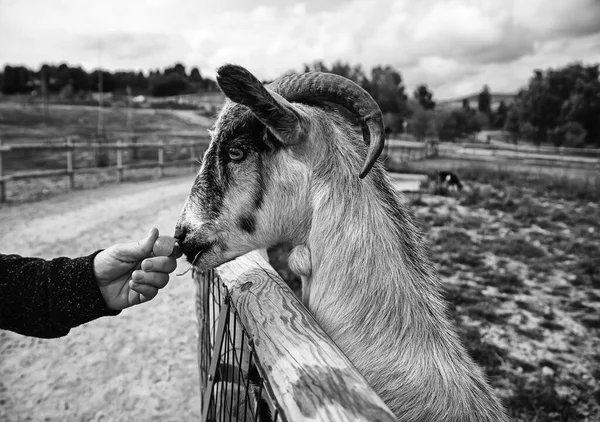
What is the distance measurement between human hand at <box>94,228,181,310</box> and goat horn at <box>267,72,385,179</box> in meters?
0.94

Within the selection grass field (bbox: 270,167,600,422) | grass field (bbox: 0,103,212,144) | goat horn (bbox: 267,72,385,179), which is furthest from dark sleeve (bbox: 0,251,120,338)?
grass field (bbox: 0,103,212,144)

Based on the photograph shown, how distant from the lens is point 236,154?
6.57ft

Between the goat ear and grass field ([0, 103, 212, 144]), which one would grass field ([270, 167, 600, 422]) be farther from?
grass field ([0, 103, 212, 144])

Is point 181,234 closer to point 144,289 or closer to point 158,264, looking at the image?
point 158,264

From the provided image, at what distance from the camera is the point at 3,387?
381 centimetres

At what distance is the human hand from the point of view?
1920 mm

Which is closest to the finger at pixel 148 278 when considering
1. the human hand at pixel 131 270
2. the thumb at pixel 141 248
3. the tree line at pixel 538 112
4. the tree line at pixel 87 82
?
the human hand at pixel 131 270

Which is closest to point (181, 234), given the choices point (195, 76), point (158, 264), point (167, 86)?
point (158, 264)

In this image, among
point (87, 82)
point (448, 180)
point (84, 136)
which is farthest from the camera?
point (87, 82)

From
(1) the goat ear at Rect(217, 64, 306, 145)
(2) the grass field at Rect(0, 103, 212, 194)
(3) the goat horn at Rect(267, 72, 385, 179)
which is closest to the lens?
(1) the goat ear at Rect(217, 64, 306, 145)

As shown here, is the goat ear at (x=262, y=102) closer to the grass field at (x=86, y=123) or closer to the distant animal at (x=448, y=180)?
the distant animal at (x=448, y=180)

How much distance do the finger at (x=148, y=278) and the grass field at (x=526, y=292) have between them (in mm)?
1591

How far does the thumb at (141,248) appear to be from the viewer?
2021mm

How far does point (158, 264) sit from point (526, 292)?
18.7 ft
